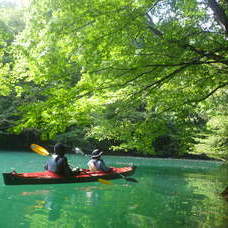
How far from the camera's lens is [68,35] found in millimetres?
4805

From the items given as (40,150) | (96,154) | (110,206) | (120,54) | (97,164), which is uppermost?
(120,54)

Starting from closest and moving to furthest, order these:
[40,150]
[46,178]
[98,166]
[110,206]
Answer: [110,206]
[46,178]
[40,150]
[98,166]

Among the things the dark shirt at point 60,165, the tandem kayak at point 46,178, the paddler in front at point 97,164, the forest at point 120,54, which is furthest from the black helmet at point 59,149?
the forest at point 120,54

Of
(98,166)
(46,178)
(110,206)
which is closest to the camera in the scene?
(110,206)

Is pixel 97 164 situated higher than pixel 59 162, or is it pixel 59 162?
pixel 59 162

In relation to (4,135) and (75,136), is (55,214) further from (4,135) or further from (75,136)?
(4,135)

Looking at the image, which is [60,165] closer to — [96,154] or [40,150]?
[40,150]

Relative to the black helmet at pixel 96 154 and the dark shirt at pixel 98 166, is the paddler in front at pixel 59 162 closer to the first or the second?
the dark shirt at pixel 98 166

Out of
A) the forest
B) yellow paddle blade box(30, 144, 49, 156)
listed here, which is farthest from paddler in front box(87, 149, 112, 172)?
the forest

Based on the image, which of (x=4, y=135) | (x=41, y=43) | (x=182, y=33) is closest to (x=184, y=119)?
(x=182, y=33)

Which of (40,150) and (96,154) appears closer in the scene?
(40,150)

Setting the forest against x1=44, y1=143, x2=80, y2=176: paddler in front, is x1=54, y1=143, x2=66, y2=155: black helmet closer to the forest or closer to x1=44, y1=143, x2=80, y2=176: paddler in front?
x1=44, y1=143, x2=80, y2=176: paddler in front

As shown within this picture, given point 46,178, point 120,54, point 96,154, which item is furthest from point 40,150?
point 120,54

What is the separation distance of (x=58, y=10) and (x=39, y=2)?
1.31 ft
